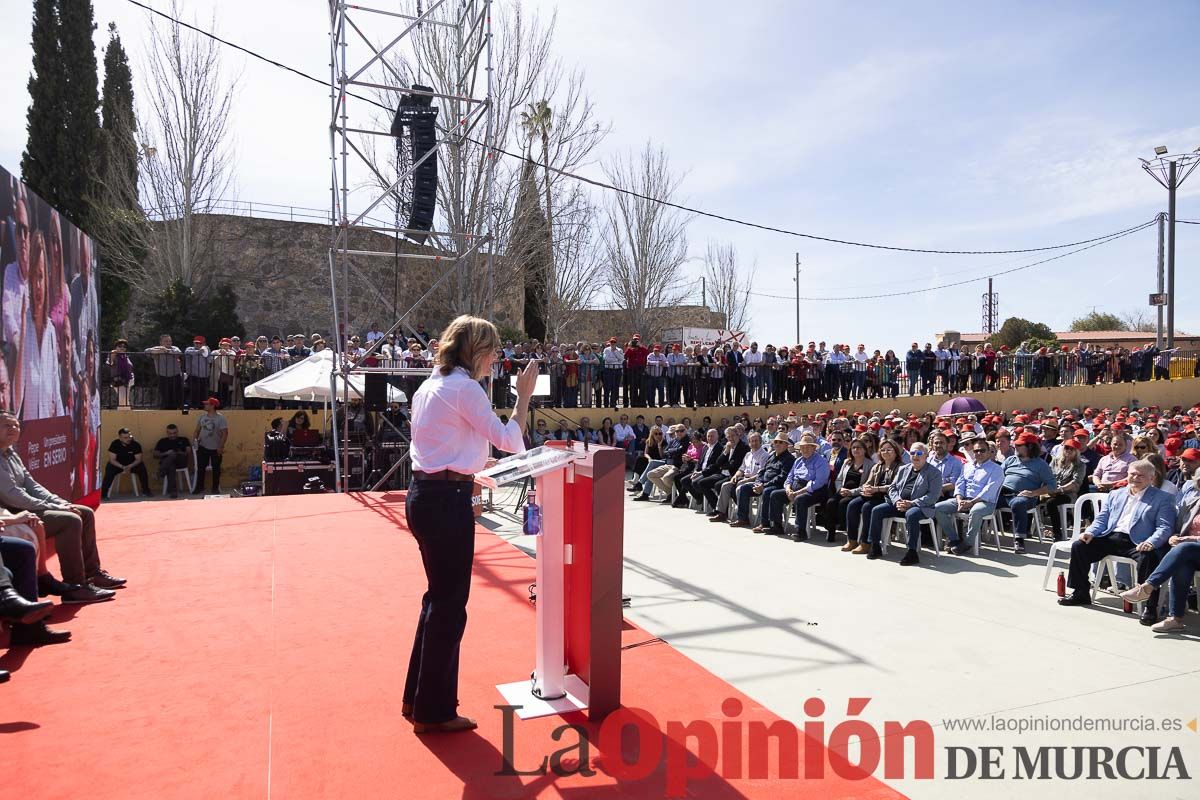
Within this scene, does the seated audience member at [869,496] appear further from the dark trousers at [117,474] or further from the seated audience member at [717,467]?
the dark trousers at [117,474]

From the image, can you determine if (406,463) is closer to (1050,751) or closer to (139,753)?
(139,753)

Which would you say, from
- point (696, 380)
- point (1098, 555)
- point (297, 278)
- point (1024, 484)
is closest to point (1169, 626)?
point (1098, 555)

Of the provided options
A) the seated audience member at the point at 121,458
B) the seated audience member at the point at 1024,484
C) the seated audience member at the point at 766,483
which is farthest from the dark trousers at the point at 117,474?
the seated audience member at the point at 1024,484

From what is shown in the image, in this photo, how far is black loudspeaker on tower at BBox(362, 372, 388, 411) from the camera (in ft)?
34.4

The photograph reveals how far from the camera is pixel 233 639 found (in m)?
4.61

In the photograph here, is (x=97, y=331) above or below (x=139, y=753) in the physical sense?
above

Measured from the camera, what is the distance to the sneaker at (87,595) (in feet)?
→ 17.5

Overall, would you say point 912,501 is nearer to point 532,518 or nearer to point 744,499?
point 744,499

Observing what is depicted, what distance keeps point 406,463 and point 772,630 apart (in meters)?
7.92

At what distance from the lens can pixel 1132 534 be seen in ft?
18.6

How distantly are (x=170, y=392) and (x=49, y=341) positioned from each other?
21.5ft

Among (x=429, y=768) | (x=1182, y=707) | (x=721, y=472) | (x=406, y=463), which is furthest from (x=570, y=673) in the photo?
(x=406, y=463)

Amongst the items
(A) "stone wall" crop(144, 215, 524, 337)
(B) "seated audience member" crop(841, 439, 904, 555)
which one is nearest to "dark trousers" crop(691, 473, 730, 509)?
(B) "seated audience member" crop(841, 439, 904, 555)

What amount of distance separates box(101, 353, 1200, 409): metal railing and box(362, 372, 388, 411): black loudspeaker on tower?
44 centimetres
